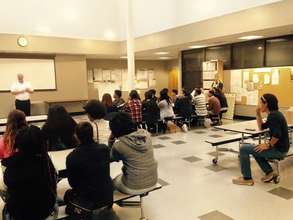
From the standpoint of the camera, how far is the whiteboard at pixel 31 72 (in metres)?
8.91

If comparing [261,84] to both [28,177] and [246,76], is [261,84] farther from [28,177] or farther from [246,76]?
[28,177]

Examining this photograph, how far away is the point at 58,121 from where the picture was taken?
278 cm

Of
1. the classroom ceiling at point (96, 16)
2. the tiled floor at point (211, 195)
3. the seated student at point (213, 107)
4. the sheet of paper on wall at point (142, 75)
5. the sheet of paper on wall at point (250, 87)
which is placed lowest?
the tiled floor at point (211, 195)

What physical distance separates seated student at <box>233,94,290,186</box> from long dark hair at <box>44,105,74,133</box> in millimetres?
2109

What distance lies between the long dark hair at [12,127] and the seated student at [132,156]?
88 centimetres

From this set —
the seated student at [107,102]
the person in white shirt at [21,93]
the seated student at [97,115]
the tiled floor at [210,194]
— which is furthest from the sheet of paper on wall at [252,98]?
the person in white shirt at [21,93]

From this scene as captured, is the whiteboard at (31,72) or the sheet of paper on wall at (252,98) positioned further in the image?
the whiteboard at (31,72)

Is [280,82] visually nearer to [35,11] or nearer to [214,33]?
[214,33]

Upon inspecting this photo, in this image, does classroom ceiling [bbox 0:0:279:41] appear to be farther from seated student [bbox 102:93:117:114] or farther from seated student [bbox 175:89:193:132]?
seated student [bbox 102:93:117:114]

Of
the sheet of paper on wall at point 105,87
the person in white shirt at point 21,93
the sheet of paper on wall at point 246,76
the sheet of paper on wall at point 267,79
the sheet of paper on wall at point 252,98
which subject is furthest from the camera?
the sheet of paper on wall at point 105,87

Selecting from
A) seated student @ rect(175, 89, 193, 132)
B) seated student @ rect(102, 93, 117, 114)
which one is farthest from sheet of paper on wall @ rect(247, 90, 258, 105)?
seated student @ rect(102, 93, 117, 114)

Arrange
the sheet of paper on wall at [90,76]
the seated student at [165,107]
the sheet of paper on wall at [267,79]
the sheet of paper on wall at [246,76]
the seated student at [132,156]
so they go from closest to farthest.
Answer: the seated student at [132,156]
the seated student at [165,107]
the sheet of paper on wall at [267,79]
the sheet of paper on wall at [246,76]
the sheet of paper on wall at [90,76]

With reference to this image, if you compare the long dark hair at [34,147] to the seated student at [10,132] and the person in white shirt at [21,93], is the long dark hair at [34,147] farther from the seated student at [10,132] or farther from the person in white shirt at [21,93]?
the person in white shirt at [21,93]

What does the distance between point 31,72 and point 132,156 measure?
8.31m
